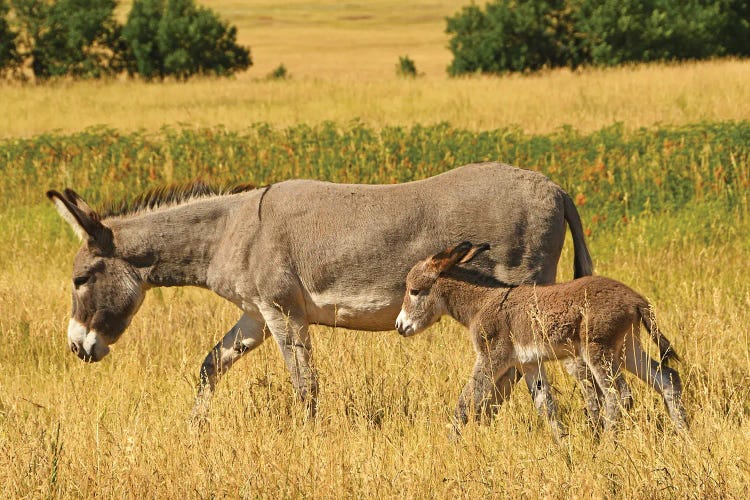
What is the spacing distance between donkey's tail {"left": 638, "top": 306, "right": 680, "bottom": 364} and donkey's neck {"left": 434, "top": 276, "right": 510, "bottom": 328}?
83cm

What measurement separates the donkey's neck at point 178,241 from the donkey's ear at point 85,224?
79 mm

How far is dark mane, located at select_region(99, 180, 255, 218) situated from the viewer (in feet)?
23.4

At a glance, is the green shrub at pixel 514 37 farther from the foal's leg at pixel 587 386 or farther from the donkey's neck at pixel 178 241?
the foal's leg at pixel 587 386

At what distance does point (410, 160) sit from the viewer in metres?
15.6

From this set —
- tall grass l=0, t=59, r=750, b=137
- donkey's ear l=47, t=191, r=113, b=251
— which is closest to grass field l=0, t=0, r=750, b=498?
donkey's ear l=47, t=191, r=113, b=251

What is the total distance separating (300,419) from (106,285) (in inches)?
66.5

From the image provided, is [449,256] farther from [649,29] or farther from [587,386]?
[649,29]

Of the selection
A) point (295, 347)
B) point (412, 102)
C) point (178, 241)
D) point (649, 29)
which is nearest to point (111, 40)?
point (412, 102)

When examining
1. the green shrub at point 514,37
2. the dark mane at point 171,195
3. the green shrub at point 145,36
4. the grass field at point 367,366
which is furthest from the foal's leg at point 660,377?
the green shrub at point 145,36

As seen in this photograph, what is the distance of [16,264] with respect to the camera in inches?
448

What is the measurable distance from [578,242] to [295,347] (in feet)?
6.23

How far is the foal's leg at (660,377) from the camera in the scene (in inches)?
231

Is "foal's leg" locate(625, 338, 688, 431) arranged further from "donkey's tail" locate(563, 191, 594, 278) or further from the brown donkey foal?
"donkey's tail" locate(563, 191, 594, 278)

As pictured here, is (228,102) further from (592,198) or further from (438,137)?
(592,198)
